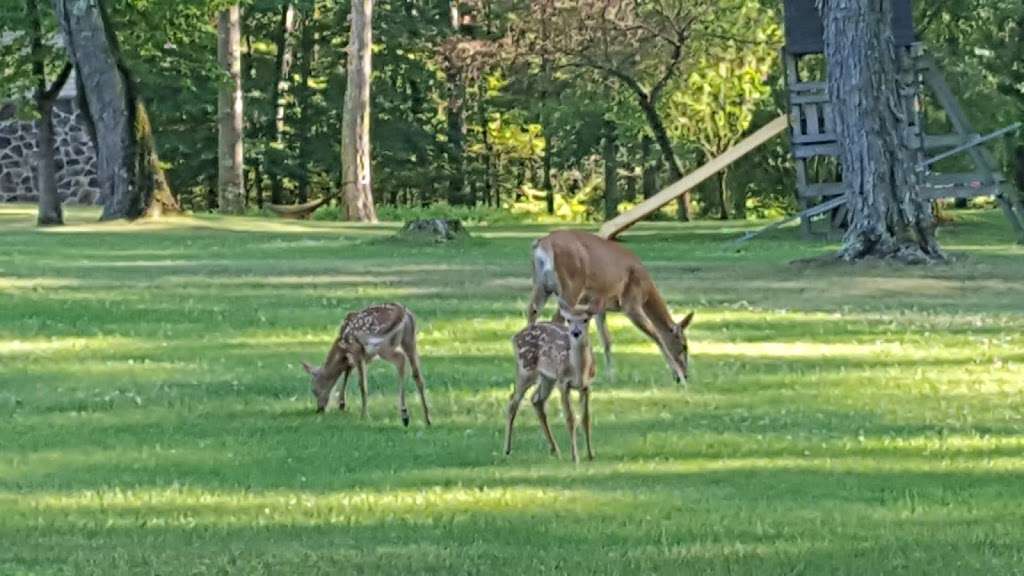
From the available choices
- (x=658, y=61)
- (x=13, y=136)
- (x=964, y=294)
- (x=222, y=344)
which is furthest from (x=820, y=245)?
(x=13, y=136)

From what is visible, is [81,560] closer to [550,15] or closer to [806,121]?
[806,121]

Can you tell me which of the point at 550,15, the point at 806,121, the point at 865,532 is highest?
the point at 550,15

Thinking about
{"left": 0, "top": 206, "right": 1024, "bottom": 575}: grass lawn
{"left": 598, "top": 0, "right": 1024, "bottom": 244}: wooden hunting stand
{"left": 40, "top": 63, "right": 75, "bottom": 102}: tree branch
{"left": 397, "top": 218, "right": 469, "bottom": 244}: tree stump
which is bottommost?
{"left": 0, "top": 206, "right": 1024, "bottom": 575}: grass lawn

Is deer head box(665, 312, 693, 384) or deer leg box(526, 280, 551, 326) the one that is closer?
deer head box(665, 312, 693, 384)

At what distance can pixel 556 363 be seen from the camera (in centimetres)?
1118

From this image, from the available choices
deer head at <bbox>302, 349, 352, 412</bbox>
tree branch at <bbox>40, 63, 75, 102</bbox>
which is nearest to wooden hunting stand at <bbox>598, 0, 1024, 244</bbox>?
tree branch at <bbox>40, 63, 75, 102</bbox>

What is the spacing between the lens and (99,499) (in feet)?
34.2

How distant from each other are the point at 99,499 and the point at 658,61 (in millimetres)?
41045

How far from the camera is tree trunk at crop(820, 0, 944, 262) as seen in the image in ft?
91.0

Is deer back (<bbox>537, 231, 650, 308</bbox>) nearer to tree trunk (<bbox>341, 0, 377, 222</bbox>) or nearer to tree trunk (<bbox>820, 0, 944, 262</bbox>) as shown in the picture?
tree trunk (<bbox>820, 0, 944, 262</bbox>)

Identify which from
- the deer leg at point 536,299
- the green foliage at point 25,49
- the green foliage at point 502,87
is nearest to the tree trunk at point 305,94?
the green foliage at point 502,87

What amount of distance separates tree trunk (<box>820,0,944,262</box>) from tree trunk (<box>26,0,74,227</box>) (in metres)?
16.7

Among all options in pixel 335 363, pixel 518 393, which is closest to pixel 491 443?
pixel 518 393

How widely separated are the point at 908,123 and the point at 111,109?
13736 mm
